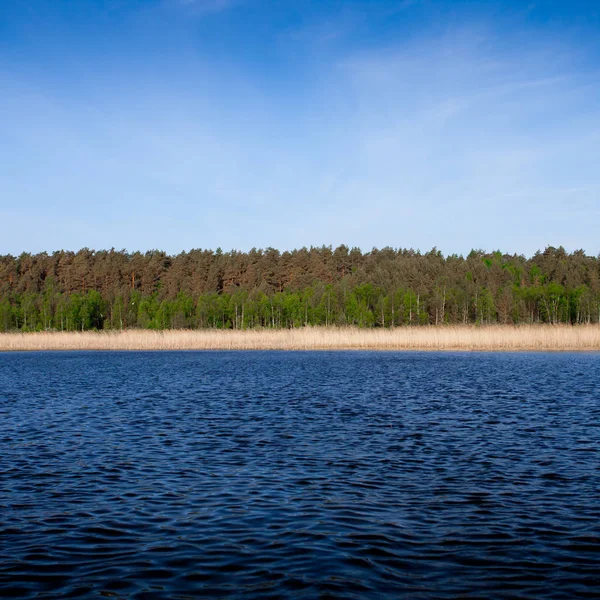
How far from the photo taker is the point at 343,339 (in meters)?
47.3

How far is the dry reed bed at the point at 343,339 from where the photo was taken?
42000mm

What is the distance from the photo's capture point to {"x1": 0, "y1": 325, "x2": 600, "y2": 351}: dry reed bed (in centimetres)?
4200

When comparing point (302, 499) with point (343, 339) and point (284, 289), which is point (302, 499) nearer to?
point (343, 339)

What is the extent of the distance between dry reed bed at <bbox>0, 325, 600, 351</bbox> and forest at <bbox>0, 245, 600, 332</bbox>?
80.8 feet

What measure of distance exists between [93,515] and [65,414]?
857cm

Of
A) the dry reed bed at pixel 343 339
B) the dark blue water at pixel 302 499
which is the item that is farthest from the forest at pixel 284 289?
the dark blue water at pixel 302 499

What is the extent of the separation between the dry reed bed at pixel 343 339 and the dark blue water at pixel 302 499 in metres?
25.9

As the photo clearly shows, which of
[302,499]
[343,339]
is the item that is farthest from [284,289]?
[302,499]

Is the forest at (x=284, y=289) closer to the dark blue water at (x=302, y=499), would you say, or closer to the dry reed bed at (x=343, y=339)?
the dry reed bed at (x=343, y=339)

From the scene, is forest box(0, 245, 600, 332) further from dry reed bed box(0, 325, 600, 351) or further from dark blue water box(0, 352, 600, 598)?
dark blue water box(0, 352, 600, 598)

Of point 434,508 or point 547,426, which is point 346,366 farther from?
point 434,508

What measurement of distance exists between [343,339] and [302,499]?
39.1 meters

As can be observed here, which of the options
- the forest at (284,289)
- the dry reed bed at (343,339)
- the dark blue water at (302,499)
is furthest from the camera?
the forest at (284,289)

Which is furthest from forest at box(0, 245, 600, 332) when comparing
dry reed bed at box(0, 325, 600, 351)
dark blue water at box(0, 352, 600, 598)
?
dark blue water at box(0, 352, 600, 598)
